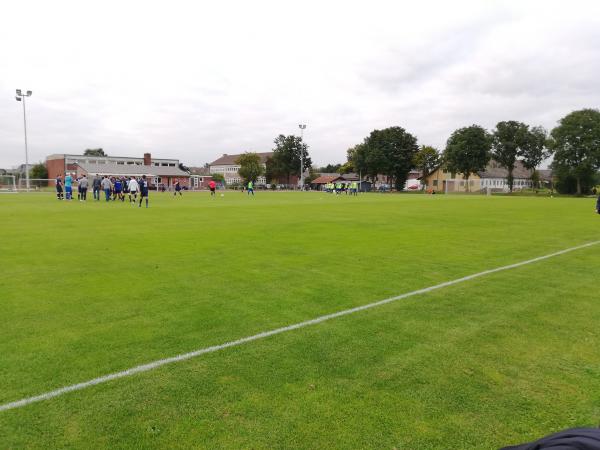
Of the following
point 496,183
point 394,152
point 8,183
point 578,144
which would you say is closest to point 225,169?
point 394,152

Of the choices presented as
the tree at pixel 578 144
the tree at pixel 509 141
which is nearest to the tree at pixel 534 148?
the tree at pixel 509 141

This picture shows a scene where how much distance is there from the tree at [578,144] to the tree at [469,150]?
1145cm

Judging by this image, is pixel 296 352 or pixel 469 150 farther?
pixel 469 150

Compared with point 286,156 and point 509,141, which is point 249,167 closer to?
point 286,156

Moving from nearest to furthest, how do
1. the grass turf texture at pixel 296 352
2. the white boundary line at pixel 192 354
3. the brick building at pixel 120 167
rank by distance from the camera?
the grass turf texture at pixel 296 352 → the white boundary line at pixel 192 354 → the brick building at pixel 120 167

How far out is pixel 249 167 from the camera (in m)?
98.9

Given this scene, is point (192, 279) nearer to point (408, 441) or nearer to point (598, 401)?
point (408, 441)

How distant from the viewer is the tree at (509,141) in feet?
277

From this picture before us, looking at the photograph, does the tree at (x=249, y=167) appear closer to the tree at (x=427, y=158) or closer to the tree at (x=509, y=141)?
the tree at (x=427, y=158)

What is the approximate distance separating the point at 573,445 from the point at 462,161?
88.2m

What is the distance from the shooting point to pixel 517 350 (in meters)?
4.68

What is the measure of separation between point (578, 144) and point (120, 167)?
85.4 metres

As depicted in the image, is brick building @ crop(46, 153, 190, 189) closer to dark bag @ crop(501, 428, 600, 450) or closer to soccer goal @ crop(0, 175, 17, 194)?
soccer goal @ crop(0, 175, 17, 194)

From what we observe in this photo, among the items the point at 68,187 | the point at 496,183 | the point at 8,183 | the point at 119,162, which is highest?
the point at 119,162
